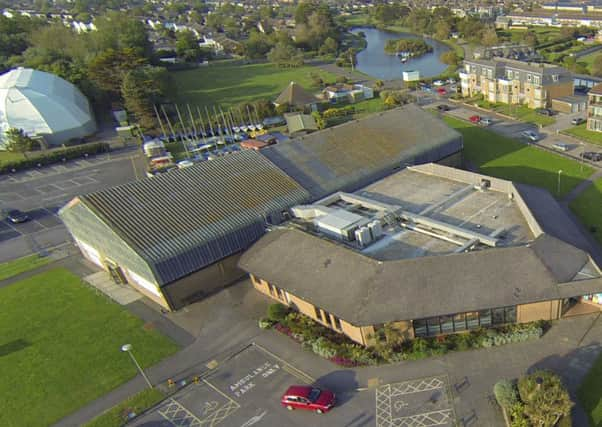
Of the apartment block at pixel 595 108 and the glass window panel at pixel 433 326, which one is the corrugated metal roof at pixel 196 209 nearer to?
the glass window panel at pixel 433 326

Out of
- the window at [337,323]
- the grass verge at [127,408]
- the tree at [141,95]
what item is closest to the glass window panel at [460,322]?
the window at [337,323]

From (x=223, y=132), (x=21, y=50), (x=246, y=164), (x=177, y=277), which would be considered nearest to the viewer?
(x=177, y=277)

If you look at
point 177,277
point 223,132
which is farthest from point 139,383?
point 223,132

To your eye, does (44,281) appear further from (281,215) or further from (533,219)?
(533,219)

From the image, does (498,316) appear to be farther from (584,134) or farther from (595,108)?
(595,108)

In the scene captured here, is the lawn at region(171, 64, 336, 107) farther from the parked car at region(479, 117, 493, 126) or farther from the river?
the parked car at region(479, 117, 493, 126)

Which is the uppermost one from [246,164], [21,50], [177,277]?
[21,50]

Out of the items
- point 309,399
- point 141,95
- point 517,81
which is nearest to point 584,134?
point 517,81
